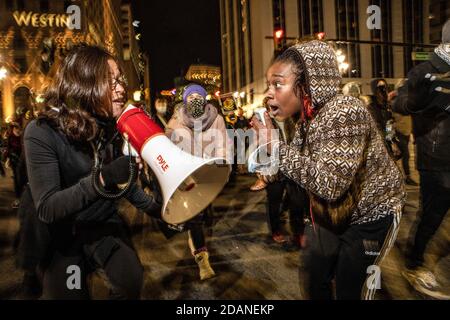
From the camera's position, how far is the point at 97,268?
2.00 m

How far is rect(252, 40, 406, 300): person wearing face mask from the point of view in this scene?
1720mm

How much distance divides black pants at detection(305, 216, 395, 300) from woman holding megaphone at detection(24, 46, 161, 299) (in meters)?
1.00

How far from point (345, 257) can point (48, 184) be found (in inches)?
61.2

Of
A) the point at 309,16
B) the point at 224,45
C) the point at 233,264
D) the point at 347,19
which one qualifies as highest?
the point at 224,45

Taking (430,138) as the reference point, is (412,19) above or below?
above

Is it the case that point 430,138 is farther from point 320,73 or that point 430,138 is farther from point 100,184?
point 100,184

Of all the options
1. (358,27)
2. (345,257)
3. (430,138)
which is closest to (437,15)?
(358,27)

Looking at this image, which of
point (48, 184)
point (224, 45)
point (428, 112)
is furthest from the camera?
point (224, 45)

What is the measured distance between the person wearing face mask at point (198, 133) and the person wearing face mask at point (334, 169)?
188cm

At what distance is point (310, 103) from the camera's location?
6.30 ft

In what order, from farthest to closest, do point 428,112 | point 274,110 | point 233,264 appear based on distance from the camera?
point 233,264
point 428,112
point 274,110

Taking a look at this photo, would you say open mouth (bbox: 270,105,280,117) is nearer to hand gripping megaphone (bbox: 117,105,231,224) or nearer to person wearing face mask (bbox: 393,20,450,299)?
hand gripping megaphone (bbox: 117,105,231,224)

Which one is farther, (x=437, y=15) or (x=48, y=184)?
(x=437, y=15)
